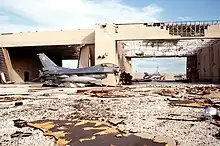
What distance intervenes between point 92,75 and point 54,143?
19.8m

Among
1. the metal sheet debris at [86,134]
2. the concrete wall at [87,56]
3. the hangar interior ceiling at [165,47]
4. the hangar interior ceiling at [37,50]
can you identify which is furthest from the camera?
the hangar interior ceiling at [165,47]

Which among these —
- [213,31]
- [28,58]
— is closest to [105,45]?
[213,31]

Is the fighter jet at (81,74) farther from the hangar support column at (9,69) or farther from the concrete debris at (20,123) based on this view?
the concrete debris at (20,123)

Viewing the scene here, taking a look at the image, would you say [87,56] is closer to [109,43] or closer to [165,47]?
[109,43]

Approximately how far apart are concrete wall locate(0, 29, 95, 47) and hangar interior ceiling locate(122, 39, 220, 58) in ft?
28.7

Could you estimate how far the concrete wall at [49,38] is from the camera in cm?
2909

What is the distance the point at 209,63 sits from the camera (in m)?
37.4

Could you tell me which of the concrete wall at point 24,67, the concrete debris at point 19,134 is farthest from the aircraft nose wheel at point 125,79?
the concrete debris at point 19,134

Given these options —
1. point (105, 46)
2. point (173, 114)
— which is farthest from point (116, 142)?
point (105, 46)

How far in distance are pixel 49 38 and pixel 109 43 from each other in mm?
7586

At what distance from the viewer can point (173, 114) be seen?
7785mm

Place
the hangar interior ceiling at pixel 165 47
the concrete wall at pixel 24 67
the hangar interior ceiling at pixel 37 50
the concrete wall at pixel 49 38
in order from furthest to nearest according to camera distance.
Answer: the concrete wall at pixel 24 67 < the hangar interior ceiling at pixel 165 47 < the hangar interior ceiling at pixel 37 50 < the concrete wall at pixel 49 38

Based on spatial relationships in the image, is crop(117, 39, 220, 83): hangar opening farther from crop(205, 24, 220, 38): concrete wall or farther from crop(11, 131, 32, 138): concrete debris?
crop(11, 131, 32, 138): concrete debris

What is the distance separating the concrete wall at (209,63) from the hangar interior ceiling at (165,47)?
3.32 feet
